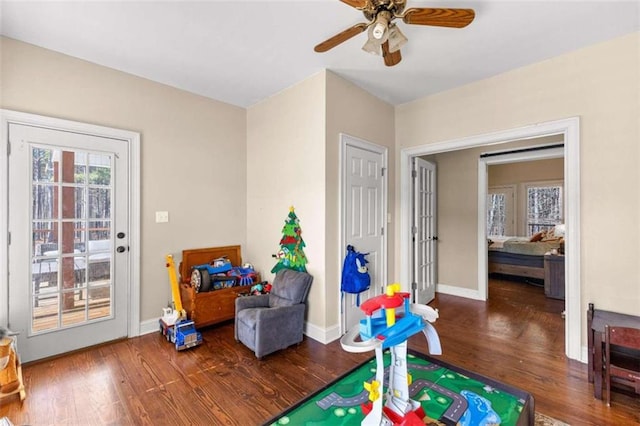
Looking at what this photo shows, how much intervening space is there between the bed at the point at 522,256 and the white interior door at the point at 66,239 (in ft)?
19.7

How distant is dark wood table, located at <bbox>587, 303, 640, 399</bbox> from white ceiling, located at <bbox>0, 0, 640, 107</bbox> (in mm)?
2265

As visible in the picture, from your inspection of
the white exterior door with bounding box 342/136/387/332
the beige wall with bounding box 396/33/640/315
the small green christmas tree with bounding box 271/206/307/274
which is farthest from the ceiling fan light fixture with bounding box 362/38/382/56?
the beige wall with bounding box 396/33/640/315

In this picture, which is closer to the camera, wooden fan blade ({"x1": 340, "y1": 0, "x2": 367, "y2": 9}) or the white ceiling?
wooden fan blade ({"x1": 340, "y1": 0, "x2": 367, "y2": 9})

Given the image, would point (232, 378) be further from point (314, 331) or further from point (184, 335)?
point (314, 331)

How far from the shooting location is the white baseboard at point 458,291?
A: 4.30m

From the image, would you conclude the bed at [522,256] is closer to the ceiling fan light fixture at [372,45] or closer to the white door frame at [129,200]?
the ceiling fan light fixture at [372,45]

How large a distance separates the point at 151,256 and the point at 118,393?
141 cm

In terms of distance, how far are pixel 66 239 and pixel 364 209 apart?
2.96 meters

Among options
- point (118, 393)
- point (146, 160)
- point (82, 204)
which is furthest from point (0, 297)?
point (146, 160)

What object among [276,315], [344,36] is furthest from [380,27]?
[276,315]

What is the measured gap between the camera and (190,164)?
11.2ft

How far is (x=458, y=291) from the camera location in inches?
177

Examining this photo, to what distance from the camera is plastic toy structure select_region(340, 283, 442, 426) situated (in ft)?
3.92

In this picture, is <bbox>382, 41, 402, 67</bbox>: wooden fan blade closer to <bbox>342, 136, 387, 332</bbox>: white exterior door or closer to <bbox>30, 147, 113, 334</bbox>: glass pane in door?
<bbox>342, 136, 387, 332</bbox>: white exterior door
